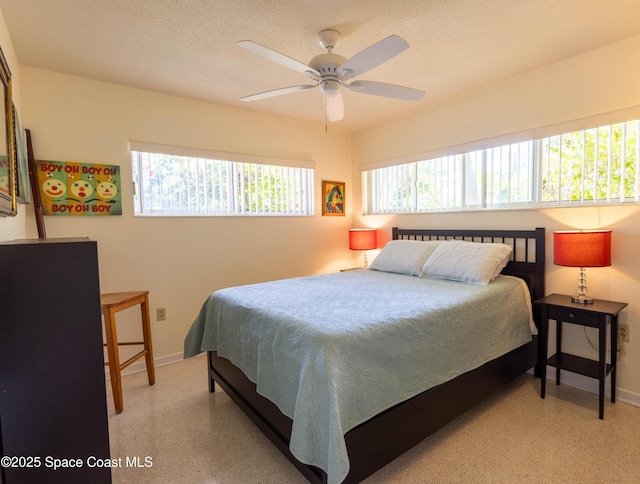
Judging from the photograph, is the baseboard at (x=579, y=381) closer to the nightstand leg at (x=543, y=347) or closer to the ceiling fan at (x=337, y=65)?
the nightstand leg at (x=543, y=347)

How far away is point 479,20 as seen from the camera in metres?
1.90

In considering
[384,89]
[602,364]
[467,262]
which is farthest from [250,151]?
[602,364]

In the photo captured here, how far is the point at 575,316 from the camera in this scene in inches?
86.5

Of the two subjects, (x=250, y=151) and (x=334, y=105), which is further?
(x=250, y=151)

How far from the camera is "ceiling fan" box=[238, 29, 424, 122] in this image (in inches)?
61.5

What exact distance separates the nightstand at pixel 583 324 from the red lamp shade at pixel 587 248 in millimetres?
292

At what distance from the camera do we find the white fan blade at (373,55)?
1.50 meters

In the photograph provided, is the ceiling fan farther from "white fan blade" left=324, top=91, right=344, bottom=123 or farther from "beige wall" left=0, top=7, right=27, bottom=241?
"beige wall" left=0, top=7, right=27, bottom=241

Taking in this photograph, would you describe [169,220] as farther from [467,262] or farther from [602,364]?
[602,364]

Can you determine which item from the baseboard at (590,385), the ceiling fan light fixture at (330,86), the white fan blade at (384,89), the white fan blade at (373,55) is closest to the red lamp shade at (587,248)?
the baseboard at (590,385)

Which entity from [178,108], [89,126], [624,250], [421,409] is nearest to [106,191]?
[89,126]

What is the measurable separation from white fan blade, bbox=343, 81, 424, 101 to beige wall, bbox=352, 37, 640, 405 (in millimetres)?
1201

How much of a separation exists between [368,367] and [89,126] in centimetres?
283

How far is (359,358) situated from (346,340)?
0.10 m
